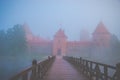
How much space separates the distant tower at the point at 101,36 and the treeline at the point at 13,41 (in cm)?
1126

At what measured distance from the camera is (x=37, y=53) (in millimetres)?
30562

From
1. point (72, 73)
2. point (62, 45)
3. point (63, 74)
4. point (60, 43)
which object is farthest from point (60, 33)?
point (63, 74)

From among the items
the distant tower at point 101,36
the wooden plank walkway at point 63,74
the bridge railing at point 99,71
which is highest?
the distant tower at point 101,36

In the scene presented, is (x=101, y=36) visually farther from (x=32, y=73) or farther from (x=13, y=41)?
(x=32, y=73)

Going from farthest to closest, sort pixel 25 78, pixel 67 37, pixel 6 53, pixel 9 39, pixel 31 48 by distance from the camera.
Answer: pixel 67 37 < pixel 31 48 < pixel 9 39 < pixel 6 53 < pixel 25 78

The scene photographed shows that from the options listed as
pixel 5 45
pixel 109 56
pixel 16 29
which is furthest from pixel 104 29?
pixel 5 45

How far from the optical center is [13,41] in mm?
27000

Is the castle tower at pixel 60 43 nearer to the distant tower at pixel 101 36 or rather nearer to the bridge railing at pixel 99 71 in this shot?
the distant tower at pixel 101 36

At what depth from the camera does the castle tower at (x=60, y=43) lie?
105 ft

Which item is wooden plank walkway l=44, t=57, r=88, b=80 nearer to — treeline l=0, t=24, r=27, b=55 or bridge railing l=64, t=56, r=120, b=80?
bridge railing l=64, t=56, r=120, b=80

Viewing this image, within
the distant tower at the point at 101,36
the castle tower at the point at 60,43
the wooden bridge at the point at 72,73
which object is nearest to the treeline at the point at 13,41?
the castle tower at the point at 60,43

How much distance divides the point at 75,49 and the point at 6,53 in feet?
34.7

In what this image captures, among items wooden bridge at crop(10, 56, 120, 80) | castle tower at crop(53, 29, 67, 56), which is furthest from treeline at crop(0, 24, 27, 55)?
wooden bridge at crop(10, 56, 120, 80)

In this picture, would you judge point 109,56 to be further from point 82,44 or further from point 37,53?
point 37,53
